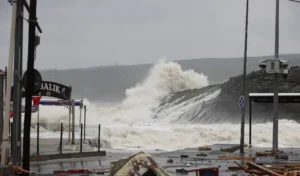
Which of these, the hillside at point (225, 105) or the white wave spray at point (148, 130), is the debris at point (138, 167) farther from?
the hillside at point (225, 105)

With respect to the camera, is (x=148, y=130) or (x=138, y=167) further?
(x=148, y=130)

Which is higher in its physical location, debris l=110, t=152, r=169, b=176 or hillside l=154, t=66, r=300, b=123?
hillside l=154, t=66, r=300, b=123

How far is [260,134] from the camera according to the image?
44594 millimetres

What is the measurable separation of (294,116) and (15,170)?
4962cm

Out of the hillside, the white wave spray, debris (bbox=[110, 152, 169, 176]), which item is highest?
the hillside

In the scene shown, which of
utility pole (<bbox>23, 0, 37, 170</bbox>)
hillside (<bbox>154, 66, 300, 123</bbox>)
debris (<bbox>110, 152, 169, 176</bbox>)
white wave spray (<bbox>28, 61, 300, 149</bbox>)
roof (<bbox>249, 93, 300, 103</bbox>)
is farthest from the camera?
hillside (<bbox>154, 66, 300, 123</bbox>)

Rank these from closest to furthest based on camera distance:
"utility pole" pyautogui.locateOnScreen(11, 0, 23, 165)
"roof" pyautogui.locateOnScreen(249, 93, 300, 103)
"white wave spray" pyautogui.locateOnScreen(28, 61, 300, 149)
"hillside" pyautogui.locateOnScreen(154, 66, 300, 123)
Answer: "utility pole" pyautogui.locateOnScreen(11, 0, 23, 165), "roof" pyautogui.locateOnScreen(249, 93, 300, 103), "white wave spray" pyautogui.locateOnScreen(28, 61, 300, 149), "hillside" pyautogui.locateOnScreen(154, 66, 300, 123)

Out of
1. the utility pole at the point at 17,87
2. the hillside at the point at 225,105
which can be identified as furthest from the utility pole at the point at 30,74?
the hillside at the point at 225,105

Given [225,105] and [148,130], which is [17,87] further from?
[225,105]

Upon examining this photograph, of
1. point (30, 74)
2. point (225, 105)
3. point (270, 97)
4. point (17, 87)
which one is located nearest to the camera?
point (30, 74)

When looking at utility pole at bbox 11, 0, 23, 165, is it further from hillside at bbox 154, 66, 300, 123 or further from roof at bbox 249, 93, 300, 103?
hillside at bbox 154, 66, 300, 123

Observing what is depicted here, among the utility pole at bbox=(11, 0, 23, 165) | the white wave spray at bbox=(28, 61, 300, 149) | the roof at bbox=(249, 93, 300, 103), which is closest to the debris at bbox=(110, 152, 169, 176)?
the utility pole at bbox=(11, 0, 23, 165)

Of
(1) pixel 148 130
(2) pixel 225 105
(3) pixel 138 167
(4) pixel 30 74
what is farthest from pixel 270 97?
(2) pixel 225 105

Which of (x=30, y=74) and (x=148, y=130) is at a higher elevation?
(x=30, y=74)
